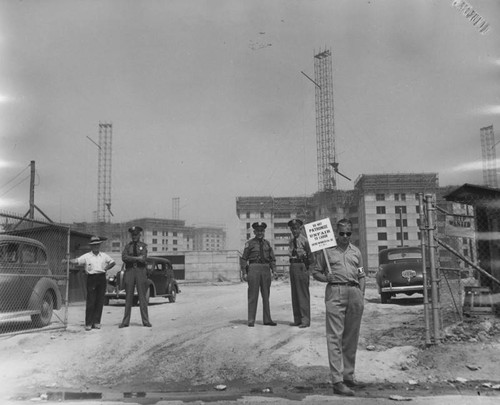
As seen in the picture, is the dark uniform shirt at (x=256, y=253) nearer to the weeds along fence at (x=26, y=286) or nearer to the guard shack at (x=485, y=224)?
the weeds along fence at (x=26, y=286)

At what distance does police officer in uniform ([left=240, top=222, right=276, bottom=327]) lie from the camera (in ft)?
29.7

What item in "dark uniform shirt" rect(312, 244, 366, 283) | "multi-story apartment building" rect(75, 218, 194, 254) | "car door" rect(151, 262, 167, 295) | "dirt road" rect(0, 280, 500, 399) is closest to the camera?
"dark uniform shirt" rect(312, 244, 366, 283)

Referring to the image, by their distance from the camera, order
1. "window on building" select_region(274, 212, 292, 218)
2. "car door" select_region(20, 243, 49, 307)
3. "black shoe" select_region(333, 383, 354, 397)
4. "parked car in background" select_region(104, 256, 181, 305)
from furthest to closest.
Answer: "window on building" select_region(274, 212, 292, 218), "parked car in background" select_region(104, 256, 181, 305), "car door" select_region(20, 243, 49, 307), "black shoe" select_region(333, 383, 354, 397)

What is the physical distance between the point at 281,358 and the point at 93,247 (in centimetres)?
461

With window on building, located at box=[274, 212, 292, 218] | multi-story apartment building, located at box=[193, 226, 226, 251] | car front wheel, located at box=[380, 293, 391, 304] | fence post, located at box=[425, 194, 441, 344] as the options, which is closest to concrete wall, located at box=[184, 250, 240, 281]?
car front wheel, located at box=[380, 293, 391, 304]

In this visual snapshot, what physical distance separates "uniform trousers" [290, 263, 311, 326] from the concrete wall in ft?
153

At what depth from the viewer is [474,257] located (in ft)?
31.8

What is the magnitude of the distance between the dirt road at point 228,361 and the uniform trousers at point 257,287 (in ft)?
0.99

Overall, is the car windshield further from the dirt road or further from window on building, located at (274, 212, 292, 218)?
window on building, located at (274, 212, 292, 218)

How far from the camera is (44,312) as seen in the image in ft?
32.8

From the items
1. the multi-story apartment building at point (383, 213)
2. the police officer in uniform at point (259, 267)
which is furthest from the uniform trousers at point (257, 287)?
the multi-story apartment building at point (383, 213)

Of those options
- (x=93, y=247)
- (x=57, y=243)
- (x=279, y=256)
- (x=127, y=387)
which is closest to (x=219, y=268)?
(x=57, y=243)

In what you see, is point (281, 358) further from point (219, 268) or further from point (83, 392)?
point (219, 268)

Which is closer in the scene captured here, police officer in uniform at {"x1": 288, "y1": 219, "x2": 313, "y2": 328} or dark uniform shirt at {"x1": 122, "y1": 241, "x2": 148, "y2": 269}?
police officer in uniform at {"x1": 288, "y1": 219, "x2": 313, "y2": 328}
